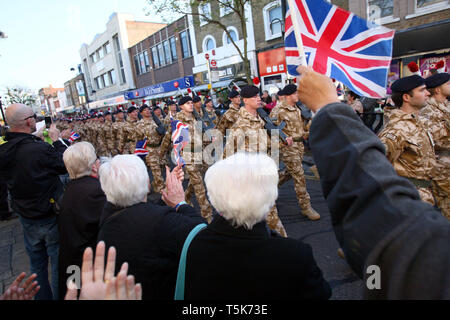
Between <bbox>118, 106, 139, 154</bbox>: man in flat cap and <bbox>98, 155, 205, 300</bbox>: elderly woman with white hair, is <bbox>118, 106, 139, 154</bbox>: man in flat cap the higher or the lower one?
the higher one

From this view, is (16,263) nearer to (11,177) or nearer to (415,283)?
(11,177)

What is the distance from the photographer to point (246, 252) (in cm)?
122

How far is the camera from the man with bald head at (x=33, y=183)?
2.90m

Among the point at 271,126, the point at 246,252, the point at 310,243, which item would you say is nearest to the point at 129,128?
the point at 271,126

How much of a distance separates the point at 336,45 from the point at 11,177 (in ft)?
11.7

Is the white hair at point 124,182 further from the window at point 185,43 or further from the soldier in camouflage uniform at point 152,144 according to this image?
the window at point 185,43

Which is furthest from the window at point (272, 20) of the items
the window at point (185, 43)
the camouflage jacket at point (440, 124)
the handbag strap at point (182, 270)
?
the handbag strap at point (182, 270)

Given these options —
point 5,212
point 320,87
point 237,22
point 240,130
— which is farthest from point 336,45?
point 237,22

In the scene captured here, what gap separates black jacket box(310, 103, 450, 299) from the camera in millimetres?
683

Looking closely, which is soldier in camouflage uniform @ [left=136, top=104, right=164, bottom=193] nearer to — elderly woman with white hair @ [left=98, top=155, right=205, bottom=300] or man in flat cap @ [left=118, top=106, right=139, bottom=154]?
man in flat cap @ [left=118, top=106, right=139, bottom=154]

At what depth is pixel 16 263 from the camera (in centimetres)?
422

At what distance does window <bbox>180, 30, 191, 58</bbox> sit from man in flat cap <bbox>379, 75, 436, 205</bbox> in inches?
974

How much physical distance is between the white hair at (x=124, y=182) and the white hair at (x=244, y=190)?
0.64 metres

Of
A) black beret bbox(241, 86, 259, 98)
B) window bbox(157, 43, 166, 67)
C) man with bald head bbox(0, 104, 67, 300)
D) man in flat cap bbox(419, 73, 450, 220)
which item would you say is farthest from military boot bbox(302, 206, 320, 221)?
window bbox(157, 43, 166, 67)
